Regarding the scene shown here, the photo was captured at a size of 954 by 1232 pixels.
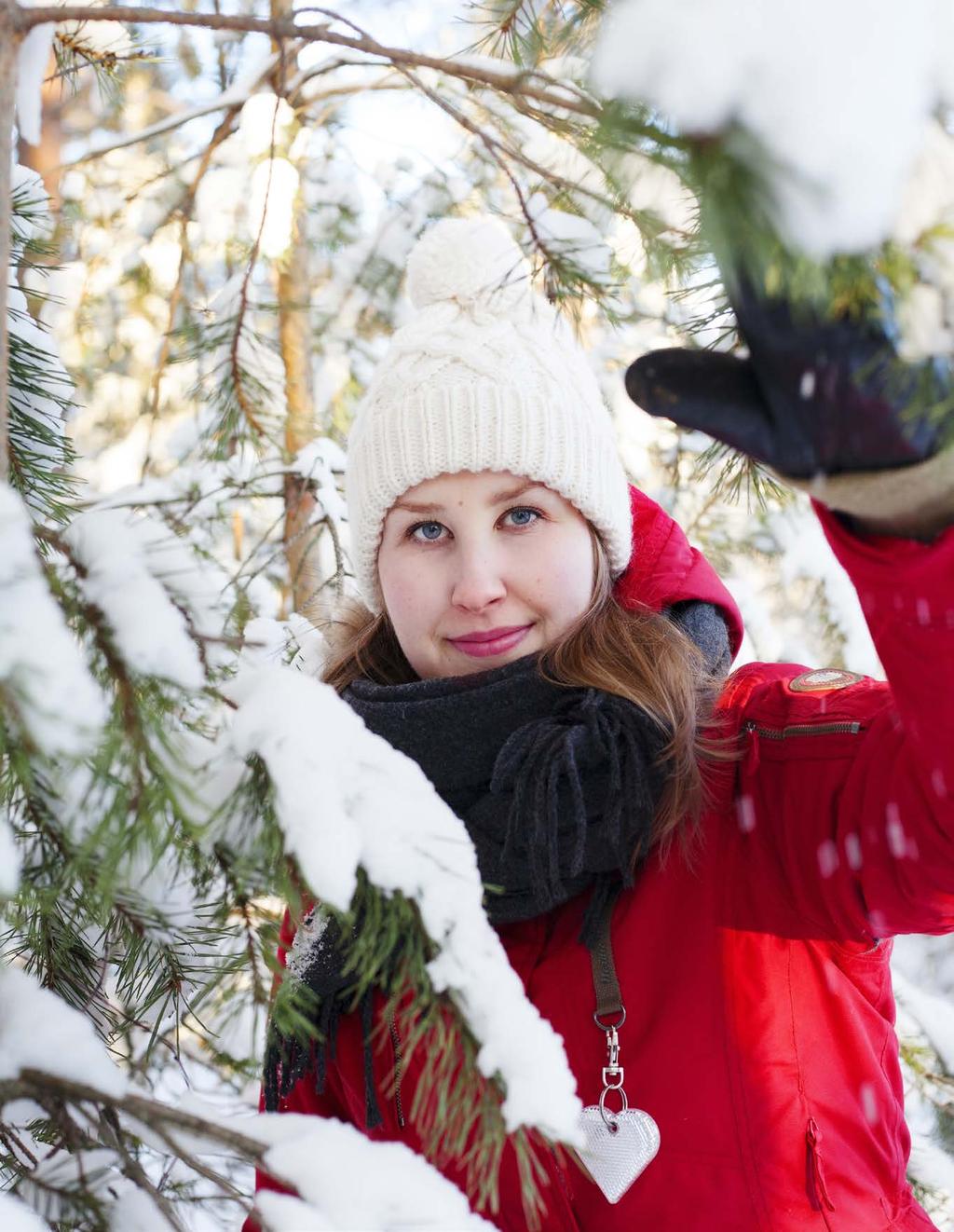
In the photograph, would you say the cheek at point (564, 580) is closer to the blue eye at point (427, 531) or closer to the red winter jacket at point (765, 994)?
the blue eye at point (427, 531)

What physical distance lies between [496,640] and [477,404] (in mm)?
429

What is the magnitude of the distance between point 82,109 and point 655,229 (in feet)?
19.9

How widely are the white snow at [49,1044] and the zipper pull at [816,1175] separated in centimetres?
109

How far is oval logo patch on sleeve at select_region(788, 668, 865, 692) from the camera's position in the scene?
1.52m

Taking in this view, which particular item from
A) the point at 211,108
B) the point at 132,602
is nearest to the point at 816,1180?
the point at 132,602

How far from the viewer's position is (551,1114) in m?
0.76

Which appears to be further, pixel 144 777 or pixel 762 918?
pixel 762 918

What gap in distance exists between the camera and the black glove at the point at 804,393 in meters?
0.70

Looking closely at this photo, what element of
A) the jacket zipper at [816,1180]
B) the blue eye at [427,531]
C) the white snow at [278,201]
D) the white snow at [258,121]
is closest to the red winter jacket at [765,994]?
the jacket zipper at [816,1180]

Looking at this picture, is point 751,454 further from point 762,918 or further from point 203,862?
point 762,918

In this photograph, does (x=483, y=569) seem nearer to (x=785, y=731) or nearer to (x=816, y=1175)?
(x=785, y=731)

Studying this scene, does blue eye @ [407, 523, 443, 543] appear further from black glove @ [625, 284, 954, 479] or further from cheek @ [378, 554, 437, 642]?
black glove @ [625, 284, 954, 479]

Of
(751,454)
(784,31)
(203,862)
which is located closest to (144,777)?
(203,862)

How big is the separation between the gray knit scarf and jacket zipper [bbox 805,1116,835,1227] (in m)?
0.42
